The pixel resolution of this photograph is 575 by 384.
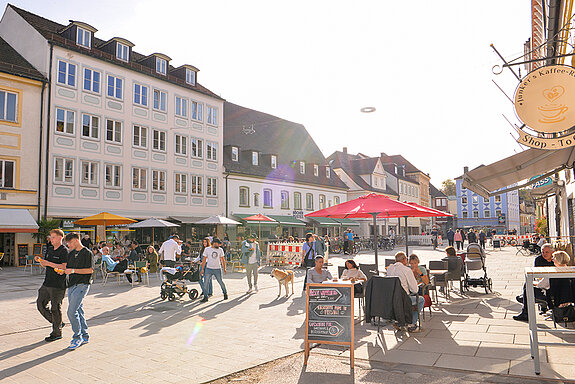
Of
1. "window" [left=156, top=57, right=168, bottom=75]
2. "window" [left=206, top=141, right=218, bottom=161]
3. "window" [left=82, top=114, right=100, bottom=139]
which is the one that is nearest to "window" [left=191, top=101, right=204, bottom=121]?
"window" [left=206, top=141, right=218, bottom=161]

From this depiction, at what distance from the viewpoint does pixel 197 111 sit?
33.8m

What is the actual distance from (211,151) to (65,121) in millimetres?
11439

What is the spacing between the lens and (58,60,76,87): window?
24953mm

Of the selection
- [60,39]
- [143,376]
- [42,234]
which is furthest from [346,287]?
[60,39]

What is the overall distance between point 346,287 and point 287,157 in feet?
125

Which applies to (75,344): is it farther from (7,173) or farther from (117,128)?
(117,128)

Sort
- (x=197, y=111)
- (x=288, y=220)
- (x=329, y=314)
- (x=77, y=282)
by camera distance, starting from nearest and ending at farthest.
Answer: (x=329, y=314) < (x=77, y=282) < (x=197, y=111) < (x=288, y=220)

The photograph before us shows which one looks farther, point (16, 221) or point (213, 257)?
point (16, 221)

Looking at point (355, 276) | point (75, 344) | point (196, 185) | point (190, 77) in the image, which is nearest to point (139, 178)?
point (196, 185)

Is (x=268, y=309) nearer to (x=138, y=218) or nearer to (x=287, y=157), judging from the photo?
(x=138, y=218)

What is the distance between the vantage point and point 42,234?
896 inches

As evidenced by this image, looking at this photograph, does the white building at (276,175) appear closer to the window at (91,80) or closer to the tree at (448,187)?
the window at (91,80)

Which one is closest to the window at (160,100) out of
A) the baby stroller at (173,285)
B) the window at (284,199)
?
the window at (284,199)

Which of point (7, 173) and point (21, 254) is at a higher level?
point (7, 173)
